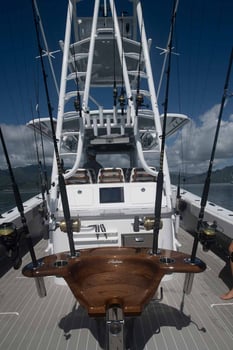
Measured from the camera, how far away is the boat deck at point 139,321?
3135 mm

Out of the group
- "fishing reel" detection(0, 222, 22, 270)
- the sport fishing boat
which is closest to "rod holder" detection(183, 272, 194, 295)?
the sport fishing boat

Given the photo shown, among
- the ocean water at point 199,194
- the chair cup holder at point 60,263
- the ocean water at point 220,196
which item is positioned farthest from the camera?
the ocean water at point 220,196

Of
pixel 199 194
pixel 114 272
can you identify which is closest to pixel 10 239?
pixel 114 272

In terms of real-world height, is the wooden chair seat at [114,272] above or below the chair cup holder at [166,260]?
below

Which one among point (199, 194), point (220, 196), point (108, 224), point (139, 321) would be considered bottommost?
point (220, 196)

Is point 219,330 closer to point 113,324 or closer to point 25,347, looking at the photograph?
point 113,324

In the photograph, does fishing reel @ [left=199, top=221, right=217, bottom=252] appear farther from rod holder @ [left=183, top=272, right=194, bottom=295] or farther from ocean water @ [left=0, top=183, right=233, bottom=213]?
ocean water @ [left=0, top=183, right=233, bottom=213]

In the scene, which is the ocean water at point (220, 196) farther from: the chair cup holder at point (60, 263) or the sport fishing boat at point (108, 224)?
the chair cup holder at point (60, 263)

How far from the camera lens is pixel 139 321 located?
3561mm

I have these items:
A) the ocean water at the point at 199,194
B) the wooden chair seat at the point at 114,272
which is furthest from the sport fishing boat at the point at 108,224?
the ocean water at the point at 199,194

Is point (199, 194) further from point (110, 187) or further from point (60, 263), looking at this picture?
point (60, 263)

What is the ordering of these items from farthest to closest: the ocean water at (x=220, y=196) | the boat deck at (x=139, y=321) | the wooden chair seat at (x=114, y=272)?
the ocean water at (x=220, y=196)
the boat deck at (x=139, y=321)
the wooden chair seat at (x=114, y=272)

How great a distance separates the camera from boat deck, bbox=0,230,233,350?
313 centimetres

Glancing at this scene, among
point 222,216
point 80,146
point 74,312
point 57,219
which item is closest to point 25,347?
point 74,312
